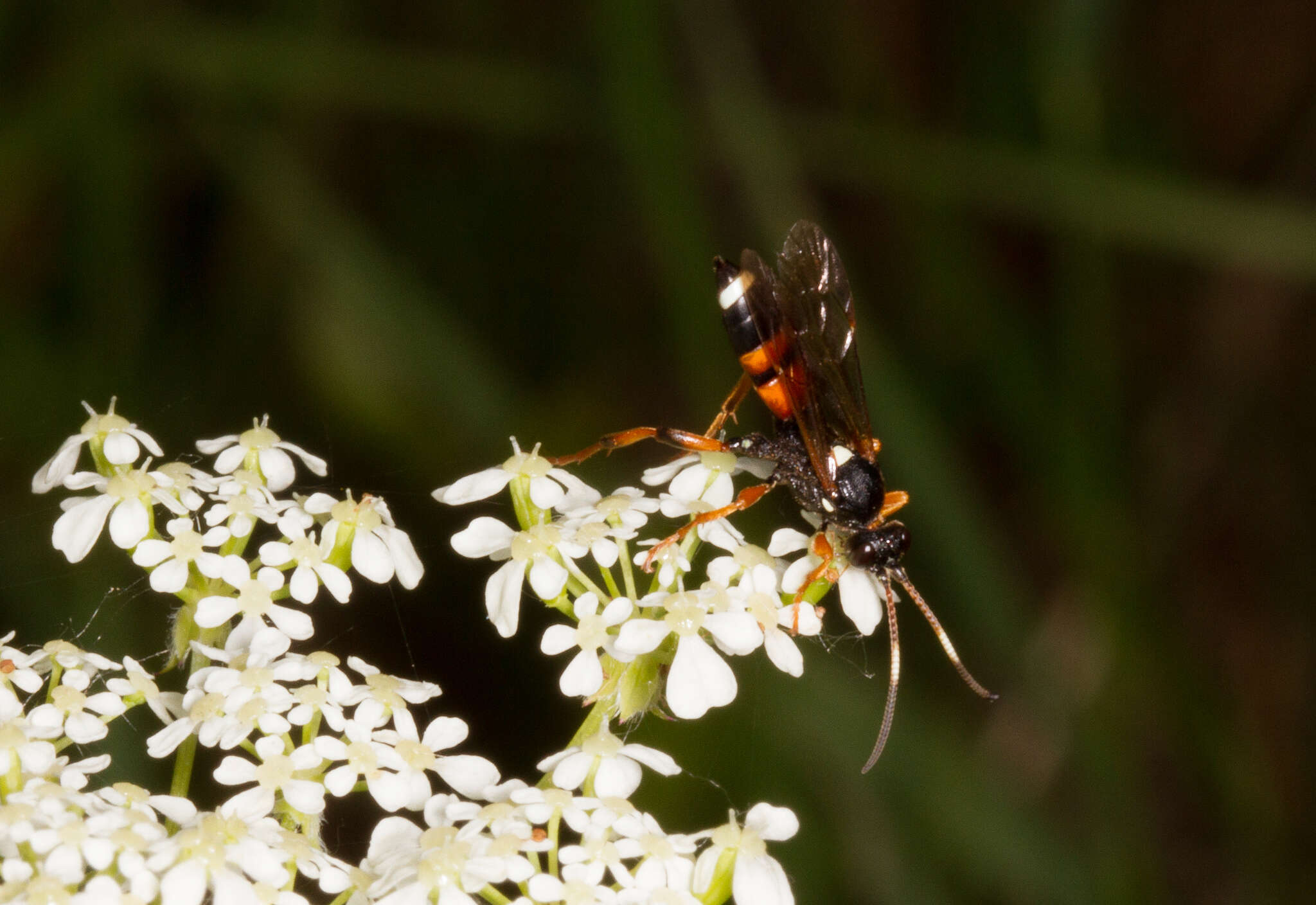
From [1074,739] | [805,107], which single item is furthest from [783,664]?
[805,107]

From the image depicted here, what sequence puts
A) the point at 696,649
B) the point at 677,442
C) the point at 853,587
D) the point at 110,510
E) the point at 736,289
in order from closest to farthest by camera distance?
the point at 696,649 → the point at 110,510 → the point at 853,587 → the point at 677,442 → the point at 736,289

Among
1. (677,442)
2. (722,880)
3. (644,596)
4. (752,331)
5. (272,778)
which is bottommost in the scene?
(722,880)

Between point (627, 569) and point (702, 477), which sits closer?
point (627, 569)

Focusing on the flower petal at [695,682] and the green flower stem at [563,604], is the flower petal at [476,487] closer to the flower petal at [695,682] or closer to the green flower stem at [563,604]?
the green flower stem at [563,604]

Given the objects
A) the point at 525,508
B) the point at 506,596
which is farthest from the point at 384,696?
the point at 525,508

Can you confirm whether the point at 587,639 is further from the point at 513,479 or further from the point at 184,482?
the point at 184,482

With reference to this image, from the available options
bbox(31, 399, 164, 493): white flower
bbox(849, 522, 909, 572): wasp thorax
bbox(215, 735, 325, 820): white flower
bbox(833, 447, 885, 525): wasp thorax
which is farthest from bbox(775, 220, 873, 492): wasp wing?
bbox(31, 399, 164, 493): white flower

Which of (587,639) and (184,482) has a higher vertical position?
(184,482)
